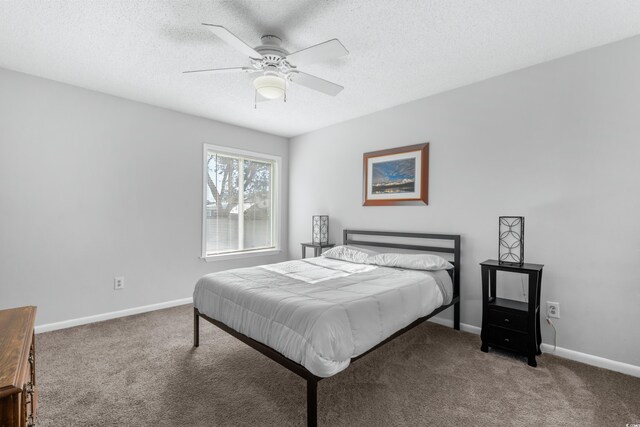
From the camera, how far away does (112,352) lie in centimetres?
264

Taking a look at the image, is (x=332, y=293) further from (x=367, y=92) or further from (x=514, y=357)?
(x=367, y=92)

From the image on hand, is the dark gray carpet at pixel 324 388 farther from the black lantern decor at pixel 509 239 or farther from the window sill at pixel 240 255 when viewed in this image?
the window sill at pixel 240 255

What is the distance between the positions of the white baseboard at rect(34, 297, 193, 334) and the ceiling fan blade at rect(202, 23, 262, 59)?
3215mm

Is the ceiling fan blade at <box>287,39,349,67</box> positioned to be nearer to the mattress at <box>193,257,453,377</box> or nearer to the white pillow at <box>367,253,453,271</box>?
the mattress at <box>193,257,453,377</box>

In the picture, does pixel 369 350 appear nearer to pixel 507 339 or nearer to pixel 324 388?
pixel 324 388

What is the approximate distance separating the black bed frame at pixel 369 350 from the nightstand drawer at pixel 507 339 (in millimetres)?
444

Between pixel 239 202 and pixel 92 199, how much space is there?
189 centimetres

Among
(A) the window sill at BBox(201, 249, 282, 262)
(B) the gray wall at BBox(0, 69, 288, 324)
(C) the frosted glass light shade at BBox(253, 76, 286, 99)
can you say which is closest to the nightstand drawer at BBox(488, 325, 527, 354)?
(C) the frosted glass light shade at BBox(253, 76, 286, 99)

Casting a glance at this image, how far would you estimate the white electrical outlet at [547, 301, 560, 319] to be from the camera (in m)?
2.63

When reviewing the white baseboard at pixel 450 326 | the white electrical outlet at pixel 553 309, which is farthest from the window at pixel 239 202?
the white electrical outlet at pixel 553 309

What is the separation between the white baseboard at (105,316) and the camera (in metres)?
3.06

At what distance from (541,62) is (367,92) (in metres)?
1.60

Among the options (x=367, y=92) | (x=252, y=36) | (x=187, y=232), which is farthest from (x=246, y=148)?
(x=252, y=36)

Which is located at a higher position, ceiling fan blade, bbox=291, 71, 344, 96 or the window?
ceiling fan blade, bbox=291, 71, 344, 96
